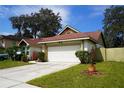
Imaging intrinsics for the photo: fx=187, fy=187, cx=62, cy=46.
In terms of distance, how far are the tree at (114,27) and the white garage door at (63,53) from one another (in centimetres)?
2315

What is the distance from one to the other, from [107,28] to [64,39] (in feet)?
83.8

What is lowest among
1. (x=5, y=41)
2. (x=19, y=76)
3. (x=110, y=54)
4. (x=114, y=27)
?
(x=19, y=76)

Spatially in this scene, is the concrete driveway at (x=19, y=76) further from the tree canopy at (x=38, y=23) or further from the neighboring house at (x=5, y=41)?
the tree canopy at (x=38, y=23)

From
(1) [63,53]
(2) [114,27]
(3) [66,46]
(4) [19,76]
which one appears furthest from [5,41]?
(4) [19,76]

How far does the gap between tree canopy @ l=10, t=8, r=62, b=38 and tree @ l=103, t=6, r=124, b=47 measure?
14.6 meters

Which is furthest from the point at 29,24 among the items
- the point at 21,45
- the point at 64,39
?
the point at 64,39

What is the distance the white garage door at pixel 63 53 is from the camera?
63.5ft

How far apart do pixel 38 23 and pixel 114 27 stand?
69.8 ft

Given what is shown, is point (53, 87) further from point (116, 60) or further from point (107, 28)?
point (107, 28)

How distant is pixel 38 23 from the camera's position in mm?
52250

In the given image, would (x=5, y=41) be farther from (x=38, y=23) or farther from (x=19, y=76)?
(x=19, y=76)

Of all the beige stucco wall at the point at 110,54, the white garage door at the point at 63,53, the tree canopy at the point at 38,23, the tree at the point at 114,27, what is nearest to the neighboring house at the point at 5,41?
Answer: the tree canopy at the point at 38,23

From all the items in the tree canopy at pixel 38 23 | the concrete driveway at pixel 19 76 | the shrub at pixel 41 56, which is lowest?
the concrete driveway at pixel 19 76

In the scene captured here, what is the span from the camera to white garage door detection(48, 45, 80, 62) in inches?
762
